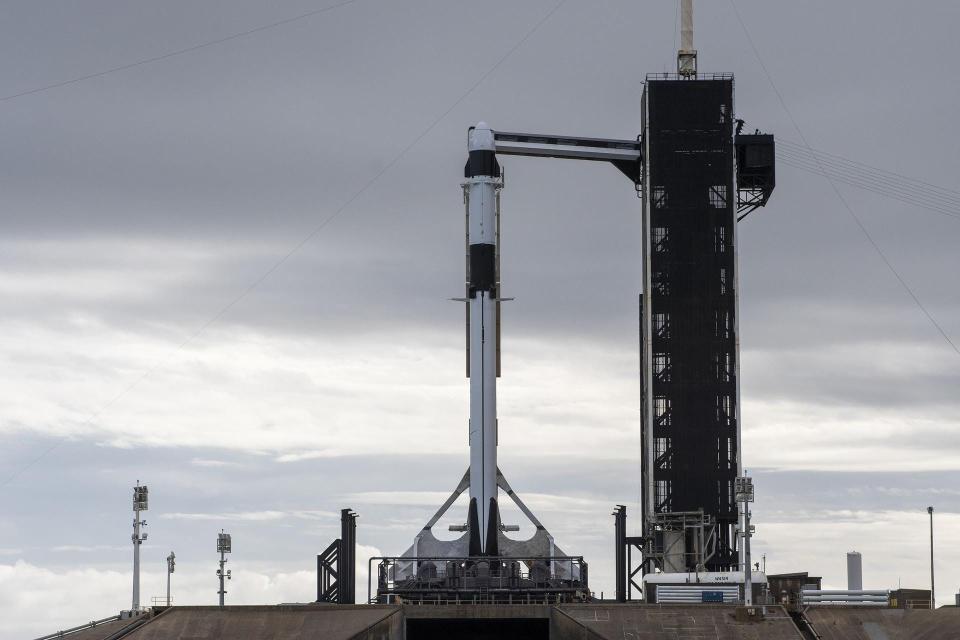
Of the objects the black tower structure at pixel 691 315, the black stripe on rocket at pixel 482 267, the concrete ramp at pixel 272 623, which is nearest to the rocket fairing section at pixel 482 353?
the black stripe on rocket at pixel 482 267

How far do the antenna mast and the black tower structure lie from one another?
4.05m

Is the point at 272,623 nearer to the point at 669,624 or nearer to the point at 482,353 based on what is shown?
the point at 669,624

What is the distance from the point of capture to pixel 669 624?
77500mm

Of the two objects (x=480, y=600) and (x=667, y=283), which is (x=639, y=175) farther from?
(x=480, y=600)

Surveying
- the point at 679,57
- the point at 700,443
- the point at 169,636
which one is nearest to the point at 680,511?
the point at 700,443

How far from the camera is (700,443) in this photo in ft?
360

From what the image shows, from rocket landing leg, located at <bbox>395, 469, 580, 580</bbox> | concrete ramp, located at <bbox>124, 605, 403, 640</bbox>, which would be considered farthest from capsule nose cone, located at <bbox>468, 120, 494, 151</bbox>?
concrete ramp, located at <bbox>124, 605, 403, 640</bbox>

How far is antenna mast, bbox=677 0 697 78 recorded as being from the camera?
115 m

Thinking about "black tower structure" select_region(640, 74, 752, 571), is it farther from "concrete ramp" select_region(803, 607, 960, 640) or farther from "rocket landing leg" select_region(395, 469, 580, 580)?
"concrete ramp" select_region(803, 607, 960, 640)

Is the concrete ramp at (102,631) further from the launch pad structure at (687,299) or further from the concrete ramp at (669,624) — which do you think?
the launch pad structure at (687,299)

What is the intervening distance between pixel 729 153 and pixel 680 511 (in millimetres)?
24689

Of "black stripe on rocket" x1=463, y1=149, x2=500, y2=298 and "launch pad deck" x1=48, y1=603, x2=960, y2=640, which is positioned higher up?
"black stripe on rocket" x1=463, y1=149, x2=500, y2=298

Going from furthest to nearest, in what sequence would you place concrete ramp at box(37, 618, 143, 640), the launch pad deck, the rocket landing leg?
1. the rocket landing leg
2. concrete ramp at box(37, 618, 143, 640)
3. the launch pad deck

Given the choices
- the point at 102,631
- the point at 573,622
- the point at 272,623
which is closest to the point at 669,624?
the point at 573,622
